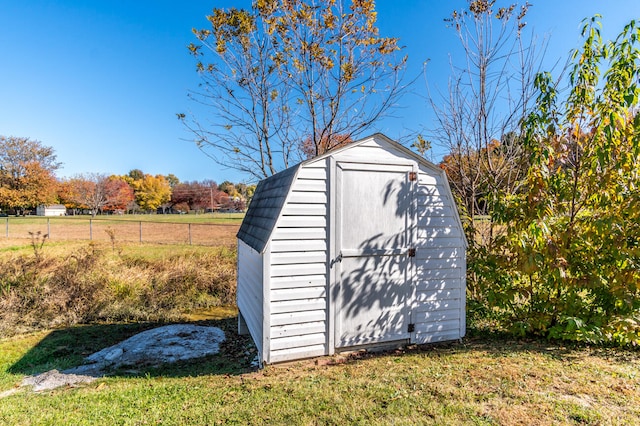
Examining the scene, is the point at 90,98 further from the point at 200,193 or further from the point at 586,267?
the point at 200,193

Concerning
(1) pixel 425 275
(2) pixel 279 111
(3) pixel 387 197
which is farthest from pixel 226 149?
(1) pixel 425 275

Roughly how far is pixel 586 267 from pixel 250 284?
4.12 m

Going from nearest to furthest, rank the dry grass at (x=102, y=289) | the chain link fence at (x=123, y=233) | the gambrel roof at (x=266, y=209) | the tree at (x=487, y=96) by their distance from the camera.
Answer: the gambrel roof at (x=266, y=209)
the tree at (x=487, y=96)
the dry grass at (x=102, y=289)
the chain link fence at (x=123, y=233)

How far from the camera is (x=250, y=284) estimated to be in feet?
13.7

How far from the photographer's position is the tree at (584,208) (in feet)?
11.2

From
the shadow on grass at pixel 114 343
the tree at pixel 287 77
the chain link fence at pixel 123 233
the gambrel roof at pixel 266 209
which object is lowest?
the shadow on grass at pixel 114 343

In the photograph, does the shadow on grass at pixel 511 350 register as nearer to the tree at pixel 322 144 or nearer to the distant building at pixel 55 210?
the tree at pixel 322 144

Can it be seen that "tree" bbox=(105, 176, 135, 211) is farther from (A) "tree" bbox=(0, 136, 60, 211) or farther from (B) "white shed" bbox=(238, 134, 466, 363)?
(B) "white shed" bbox=(238, 134, 466, 363)

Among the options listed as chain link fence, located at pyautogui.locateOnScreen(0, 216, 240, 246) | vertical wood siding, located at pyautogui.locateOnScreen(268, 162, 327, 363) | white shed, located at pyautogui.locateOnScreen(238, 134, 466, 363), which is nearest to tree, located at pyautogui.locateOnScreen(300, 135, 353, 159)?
white shed, located at pyautogui.locateOnScreen(238, 134, 466, 363)

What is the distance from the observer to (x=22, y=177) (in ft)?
109

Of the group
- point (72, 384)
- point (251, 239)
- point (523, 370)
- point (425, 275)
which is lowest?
point (72, 384)

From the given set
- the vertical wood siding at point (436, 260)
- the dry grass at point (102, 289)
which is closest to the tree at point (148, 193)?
the dry grass at point (102, 289)

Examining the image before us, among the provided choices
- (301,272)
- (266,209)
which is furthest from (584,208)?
(266,209)

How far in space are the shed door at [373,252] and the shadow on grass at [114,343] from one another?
143cm
